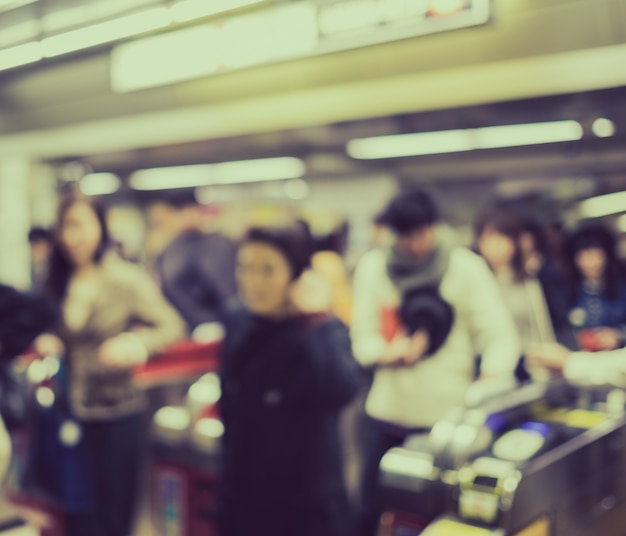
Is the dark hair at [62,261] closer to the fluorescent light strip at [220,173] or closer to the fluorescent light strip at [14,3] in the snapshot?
the fluorescent light strip at [14,3]

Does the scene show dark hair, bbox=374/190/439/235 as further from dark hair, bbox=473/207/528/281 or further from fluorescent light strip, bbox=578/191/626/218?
fluorescent light strip, bbox=578/191/626/218

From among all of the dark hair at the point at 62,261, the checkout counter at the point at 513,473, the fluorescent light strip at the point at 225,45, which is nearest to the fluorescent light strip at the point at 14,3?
A: the fluorescent light strip at the point at 225,45

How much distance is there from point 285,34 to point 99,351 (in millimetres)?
1721

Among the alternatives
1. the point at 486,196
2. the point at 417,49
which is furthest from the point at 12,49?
the point at 486,196

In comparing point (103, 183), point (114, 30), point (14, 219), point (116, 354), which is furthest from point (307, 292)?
point (103, 183)

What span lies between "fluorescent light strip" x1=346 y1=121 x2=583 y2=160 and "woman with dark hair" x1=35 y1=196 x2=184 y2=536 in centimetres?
447

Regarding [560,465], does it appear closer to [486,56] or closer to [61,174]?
[486,56]

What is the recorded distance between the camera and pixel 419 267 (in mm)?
2764

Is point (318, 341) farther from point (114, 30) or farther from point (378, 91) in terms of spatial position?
point (114, 30)

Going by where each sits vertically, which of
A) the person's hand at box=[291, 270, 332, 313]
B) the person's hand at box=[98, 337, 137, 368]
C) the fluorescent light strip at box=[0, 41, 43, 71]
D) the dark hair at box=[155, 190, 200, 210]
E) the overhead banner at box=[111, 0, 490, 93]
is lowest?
the person's hand at box=[98, 337, 137, 368]

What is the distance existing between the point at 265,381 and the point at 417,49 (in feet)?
5.88

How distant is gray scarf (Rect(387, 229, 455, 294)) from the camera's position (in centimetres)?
274

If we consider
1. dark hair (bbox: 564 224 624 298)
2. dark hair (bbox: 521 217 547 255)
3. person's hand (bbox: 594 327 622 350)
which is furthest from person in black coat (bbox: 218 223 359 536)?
dark hair (bbox: 521 217 547 255)

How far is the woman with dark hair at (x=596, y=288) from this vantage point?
2.81 meters
